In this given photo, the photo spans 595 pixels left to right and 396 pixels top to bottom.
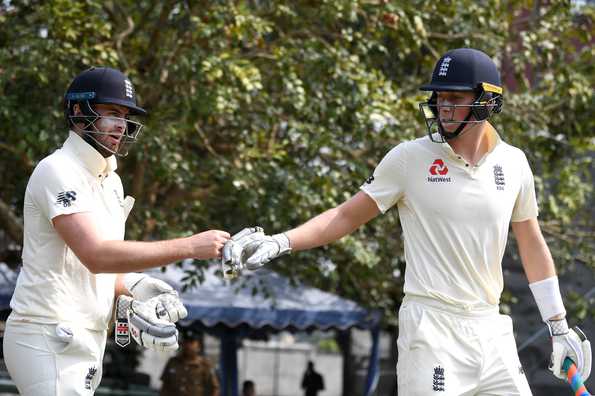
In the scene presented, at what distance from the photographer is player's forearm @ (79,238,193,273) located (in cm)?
473

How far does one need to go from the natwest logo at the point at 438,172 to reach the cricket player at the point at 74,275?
1.03m

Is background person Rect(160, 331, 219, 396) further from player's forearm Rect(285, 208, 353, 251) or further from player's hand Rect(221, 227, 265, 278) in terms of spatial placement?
player's hand Rect(221, 227, 265, 278)

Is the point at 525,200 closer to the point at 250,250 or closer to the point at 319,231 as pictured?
the point at 319,231

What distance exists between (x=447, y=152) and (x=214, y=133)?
22.2ft

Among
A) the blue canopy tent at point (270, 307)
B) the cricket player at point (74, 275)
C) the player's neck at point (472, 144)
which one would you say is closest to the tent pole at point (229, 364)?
the blue canopy tent at point (270, 307)

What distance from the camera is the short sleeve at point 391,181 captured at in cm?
536

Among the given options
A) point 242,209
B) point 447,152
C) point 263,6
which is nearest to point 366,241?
point 242,209

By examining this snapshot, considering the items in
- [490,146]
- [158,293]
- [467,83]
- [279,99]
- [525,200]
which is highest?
[279,99]

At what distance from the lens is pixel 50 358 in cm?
475

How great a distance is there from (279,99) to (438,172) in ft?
20.2

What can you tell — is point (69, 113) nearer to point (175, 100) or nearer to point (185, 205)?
point (175, 100)

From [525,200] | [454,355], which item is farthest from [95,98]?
[525,200]

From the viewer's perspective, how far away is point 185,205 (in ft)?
40.1

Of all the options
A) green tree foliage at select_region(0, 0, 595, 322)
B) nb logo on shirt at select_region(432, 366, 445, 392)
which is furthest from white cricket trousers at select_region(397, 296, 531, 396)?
green tree foliage at select_region(0, 0, 595, 322)
